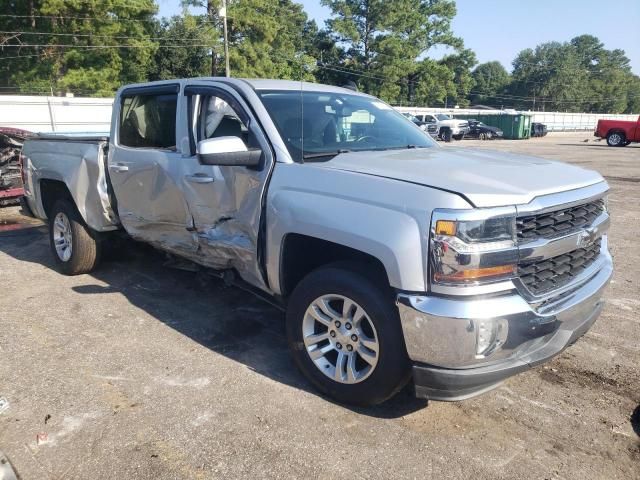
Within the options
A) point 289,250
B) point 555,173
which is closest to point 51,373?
point 289,250

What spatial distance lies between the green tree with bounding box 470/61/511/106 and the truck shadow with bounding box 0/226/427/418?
4166 inches

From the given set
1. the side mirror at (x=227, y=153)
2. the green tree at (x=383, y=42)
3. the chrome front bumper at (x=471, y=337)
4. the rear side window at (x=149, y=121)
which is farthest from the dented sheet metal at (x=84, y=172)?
the green tree at (x=383, y=42)

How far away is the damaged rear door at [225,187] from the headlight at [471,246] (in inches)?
52.2

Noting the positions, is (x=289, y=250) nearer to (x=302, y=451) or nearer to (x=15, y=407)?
(x=302, y=451)

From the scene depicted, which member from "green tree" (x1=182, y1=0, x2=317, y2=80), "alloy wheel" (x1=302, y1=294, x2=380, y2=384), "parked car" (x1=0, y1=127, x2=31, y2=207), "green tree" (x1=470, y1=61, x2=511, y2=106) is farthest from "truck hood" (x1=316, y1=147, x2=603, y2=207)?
"green tree" (x1=470, y1=61, x2=511, y2=106)

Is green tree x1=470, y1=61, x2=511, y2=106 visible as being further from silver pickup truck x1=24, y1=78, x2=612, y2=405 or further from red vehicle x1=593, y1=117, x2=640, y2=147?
silver pickup truck x1=24, y1=78, x2=612, y2=405

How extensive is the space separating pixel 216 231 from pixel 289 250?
0.79m

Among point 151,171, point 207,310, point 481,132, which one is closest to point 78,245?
point 151,171

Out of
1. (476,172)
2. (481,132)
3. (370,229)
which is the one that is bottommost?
(370,229)

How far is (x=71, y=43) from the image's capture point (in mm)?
37156

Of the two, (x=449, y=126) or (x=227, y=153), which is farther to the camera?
(x=449, y=126)

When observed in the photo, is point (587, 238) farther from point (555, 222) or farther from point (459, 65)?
point (459, 65)

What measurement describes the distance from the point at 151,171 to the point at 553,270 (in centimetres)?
317

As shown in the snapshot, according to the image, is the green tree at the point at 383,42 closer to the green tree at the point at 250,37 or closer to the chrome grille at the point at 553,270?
the green tree at the point at 250,37
